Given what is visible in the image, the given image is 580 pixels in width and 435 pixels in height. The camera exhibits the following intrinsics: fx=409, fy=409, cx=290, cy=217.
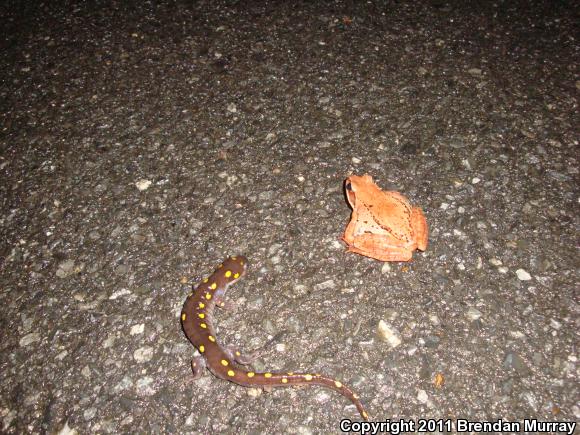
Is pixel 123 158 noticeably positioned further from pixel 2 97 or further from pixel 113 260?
pixel 2 97

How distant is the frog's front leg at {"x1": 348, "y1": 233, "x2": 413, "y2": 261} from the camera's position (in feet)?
10.8

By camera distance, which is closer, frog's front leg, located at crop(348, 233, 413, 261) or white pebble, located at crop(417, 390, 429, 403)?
white pebble, located at crop(417, 390, 429, 403)

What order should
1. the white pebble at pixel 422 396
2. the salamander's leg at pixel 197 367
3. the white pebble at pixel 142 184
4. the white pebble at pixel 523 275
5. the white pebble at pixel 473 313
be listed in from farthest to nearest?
the white pebble at pixel 142 184
the white pebble at pixel 523 275
the white pebble at pixel 473 313
the salamander's leg at pixel 197 367
the white pebble at pixel 422 396

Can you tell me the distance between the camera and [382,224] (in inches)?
132

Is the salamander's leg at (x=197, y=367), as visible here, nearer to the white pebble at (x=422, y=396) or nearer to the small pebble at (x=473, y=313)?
the white pebble at (x=422, y=396)

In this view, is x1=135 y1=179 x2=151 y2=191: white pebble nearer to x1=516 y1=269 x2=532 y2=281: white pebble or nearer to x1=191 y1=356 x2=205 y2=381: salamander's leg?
x1=191 y1=356 x2=205 y2=381: salamander's leg

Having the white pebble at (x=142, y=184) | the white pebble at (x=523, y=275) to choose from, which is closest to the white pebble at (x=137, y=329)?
the white pebble at (x=142, y=184)

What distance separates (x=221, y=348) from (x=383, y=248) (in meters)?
1.48

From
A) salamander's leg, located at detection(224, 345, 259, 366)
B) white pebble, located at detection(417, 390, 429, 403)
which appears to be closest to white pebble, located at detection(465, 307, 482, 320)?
white pebble, located at detection(417, 390, 429, 403)

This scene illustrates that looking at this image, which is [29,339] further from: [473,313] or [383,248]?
[473,313]

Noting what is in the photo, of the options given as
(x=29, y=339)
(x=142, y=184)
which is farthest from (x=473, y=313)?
(x=29, y=339)

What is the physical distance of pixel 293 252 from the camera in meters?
3.51

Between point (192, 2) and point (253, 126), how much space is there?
102 inches

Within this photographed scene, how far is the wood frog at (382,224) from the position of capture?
329 cm
